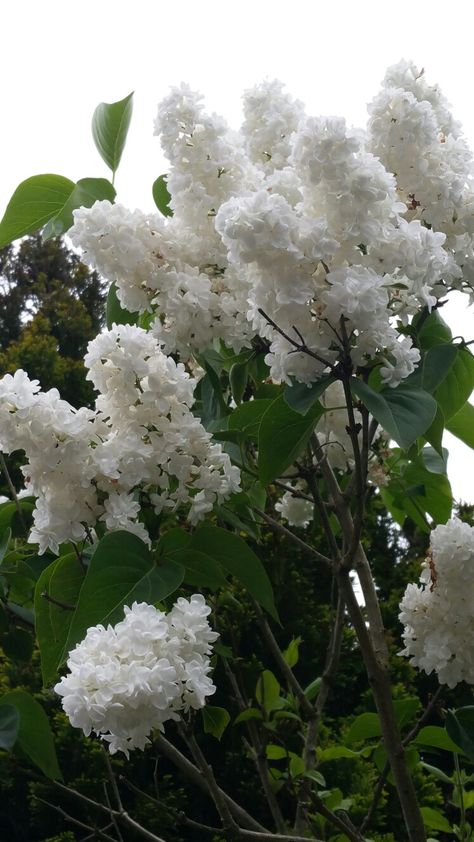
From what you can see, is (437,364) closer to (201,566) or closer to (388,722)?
(201,566)

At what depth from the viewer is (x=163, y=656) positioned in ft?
3.29

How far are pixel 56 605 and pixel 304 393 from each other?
17.5 inches

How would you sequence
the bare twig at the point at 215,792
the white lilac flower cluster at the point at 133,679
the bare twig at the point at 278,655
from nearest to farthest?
1. the white lilac flower cluster at the point at 133,679
2. the bare twig at the point at 215,792
3. the bare twig at the point at 278,655

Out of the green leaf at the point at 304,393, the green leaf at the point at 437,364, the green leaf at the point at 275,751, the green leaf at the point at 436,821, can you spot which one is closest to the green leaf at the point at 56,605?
the green leaf at the point at 304,393

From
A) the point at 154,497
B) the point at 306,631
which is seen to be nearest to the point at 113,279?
the point at 154,497

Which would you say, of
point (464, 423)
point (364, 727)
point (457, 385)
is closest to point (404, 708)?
point (364, 727)

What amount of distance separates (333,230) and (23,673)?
9.01ft

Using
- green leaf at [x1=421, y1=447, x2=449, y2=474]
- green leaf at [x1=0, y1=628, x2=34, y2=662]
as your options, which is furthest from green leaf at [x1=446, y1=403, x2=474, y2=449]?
green leaf at [x1=0, y1=628, x2=34, y2=662]

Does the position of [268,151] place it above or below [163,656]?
above

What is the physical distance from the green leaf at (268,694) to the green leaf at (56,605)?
716mm

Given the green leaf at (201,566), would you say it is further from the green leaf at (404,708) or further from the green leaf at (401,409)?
the green leaf at (404,708)

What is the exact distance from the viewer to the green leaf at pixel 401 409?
3.46 ft

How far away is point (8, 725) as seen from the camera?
1.30 metres

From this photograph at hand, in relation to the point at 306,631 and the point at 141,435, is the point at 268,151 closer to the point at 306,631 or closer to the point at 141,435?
the point at 141,435
